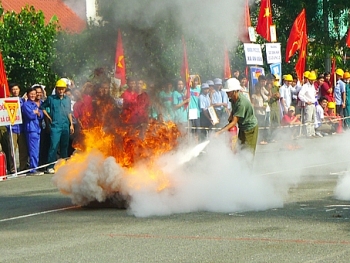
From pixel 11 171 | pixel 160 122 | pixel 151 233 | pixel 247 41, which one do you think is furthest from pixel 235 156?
pixel 247 41

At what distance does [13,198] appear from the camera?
14.5 m

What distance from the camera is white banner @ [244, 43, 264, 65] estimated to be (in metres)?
23.8

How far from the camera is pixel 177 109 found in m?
17.3

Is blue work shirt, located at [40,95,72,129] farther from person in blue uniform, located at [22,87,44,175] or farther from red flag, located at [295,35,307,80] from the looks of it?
red flag, located at [295,35,307,80]

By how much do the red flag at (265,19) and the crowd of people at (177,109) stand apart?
1.37m

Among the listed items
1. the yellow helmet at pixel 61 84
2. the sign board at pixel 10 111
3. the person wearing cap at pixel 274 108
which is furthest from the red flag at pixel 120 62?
the person wearing cap at pixel 274 108

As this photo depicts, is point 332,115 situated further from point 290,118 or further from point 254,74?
point 254,74

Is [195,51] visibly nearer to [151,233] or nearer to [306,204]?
[306,204]

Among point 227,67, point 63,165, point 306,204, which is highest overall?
point 227,67

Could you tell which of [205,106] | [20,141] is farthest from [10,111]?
[205,106]

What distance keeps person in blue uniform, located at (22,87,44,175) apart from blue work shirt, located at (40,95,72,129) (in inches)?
9.9

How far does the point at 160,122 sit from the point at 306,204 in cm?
241

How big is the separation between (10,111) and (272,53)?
10.2m

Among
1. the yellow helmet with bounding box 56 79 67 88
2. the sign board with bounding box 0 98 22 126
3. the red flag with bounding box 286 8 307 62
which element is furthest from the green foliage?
the red flag with bounding box 286 8 307 62
